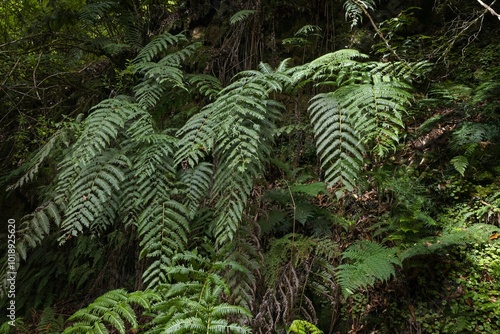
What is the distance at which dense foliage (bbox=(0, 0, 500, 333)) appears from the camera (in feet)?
5.99

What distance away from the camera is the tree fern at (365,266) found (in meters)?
1.95

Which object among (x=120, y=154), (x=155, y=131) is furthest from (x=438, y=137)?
(x=120, y=154)

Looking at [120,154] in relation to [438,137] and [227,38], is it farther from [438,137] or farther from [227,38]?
[438,137]

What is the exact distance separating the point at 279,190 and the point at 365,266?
807 millimetres

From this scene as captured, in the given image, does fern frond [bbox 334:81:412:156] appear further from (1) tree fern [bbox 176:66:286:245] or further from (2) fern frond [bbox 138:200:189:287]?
(2) fern frond [bbox 138:200:189:287]

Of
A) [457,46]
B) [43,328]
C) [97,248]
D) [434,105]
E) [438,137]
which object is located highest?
[457,46]

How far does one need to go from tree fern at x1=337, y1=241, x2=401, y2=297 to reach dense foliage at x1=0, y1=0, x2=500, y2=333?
1 centimetres

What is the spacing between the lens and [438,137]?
2777 millimetres

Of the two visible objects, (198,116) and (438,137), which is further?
(438,137)

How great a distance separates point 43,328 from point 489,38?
4445mm

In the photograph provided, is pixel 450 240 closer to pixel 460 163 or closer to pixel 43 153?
pixel 460 163

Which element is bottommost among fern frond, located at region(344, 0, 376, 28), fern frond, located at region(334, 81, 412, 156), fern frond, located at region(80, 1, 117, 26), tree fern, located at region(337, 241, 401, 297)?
tree fern, located at region(337, 241, 401, 297)

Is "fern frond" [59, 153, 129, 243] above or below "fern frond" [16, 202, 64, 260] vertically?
above

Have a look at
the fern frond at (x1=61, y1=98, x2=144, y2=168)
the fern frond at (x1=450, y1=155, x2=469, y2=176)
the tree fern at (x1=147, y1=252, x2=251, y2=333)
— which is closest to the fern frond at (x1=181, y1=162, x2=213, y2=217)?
the tree fern at (x1=147, y1=252, x2=251, y2=333)
